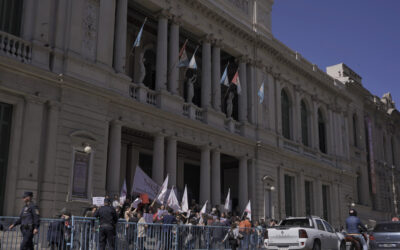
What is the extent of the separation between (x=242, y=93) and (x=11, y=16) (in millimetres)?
15915

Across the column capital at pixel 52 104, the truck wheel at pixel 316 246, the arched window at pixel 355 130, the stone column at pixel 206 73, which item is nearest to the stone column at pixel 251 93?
the stone column at pixel 206 73

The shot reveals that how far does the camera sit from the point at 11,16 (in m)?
17.9

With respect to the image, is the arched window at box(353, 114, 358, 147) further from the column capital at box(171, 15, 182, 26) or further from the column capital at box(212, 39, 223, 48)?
the column capital at box(171, 15, 182, 26)

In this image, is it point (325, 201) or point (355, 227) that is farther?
point (325, 201)

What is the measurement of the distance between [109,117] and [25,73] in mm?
4303

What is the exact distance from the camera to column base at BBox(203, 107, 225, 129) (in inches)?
1032

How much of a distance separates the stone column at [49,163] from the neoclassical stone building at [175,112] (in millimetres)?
42

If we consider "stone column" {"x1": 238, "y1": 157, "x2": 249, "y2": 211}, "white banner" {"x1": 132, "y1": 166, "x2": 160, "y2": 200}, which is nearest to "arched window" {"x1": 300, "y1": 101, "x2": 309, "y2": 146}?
"stone column" {"x1": 238, "y1": 157, "x2": 249, "y2": 211}

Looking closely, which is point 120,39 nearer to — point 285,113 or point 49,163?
point 49,163

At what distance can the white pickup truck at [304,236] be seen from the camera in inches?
635

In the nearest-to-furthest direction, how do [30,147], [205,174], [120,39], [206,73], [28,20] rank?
[30,147] → [28,20] → [120,39] → [205,174] → [206,73]

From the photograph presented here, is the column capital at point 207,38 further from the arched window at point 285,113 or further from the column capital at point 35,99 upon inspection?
the column capital at point 35,99

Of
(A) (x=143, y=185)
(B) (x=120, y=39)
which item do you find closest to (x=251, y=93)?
(B) (x=120, y=39)

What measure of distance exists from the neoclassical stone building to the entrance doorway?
0.04m
